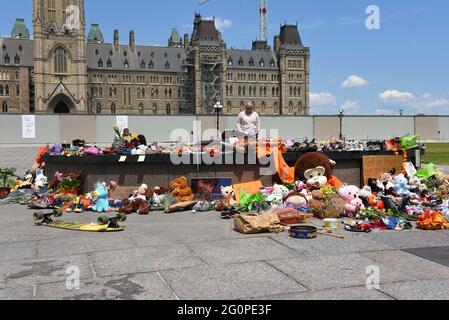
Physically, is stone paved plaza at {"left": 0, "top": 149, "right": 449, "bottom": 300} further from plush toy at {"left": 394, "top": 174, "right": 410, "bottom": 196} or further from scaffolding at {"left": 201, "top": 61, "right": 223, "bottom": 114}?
scaffolding at {"left": 201, "top": 61, "right": 223, "bottom": 114}

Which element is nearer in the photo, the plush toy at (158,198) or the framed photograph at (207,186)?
the plush toy at (158,198)

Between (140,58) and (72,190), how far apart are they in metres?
111

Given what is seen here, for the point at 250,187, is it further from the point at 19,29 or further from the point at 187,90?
the point at 19,29

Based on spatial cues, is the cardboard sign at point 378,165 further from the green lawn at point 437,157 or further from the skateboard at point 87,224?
the green lawn at point 437,157

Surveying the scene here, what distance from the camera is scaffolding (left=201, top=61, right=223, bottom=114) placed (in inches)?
4361

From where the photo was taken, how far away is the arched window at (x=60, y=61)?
101 metres

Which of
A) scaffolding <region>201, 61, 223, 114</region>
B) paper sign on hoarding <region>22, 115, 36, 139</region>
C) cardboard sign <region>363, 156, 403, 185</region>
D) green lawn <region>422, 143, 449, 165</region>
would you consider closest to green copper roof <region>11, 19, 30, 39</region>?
scaffolding <region>201, 61, 223, 114</region>

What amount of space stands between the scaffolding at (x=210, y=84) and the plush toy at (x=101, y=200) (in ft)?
326

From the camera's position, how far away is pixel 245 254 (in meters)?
6.71

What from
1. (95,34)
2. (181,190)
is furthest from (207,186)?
(95,34)

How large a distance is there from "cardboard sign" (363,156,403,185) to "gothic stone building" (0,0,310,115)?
92.5m

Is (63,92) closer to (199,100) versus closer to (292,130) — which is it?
(199,100)

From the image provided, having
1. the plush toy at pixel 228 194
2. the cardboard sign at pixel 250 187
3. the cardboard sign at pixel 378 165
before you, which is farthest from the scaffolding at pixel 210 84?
the plush toy at pixel 228 194
